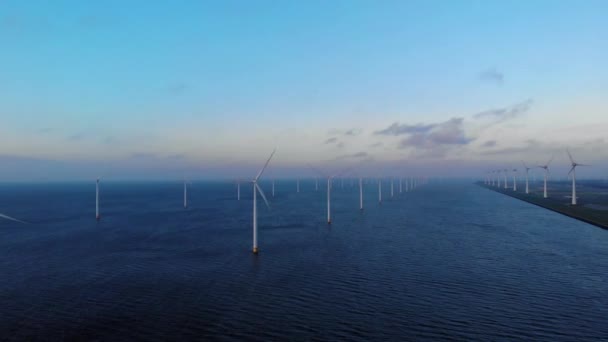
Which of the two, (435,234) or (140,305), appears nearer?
(140,305)

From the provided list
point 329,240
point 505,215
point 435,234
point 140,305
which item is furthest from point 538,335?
point 505,215

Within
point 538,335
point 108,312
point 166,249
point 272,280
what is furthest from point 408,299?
point 166,249

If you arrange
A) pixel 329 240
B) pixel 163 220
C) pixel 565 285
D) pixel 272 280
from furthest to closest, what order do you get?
pixel 163 220
pixel 329 240
pixel 272 280
pixel 565 285

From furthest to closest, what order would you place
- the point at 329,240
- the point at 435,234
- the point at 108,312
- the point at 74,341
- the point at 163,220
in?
the point at 163,220 < the point at 435,234 < the point at 329,240 < the point at 108,312 < the point at 74,341

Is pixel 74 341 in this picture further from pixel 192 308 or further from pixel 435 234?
pixel 435 234

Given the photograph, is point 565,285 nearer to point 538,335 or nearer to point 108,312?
point 538,335

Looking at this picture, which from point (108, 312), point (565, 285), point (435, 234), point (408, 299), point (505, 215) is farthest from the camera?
point (505, 215)
